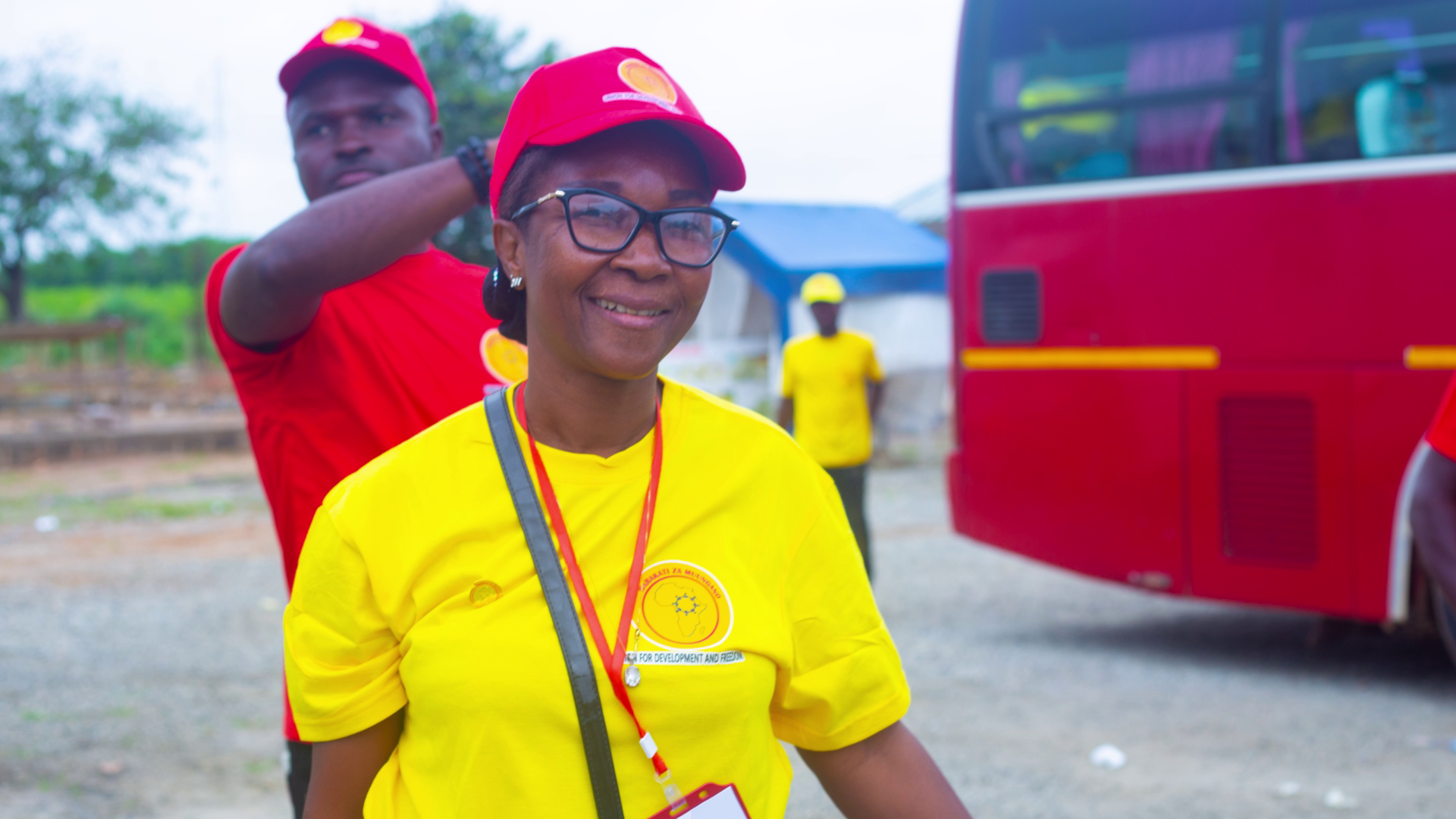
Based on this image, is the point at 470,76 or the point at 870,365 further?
the point at 470,76

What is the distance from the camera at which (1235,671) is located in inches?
263

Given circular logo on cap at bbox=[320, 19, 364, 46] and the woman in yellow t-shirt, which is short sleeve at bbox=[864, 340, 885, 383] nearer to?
circular logo on cap at bbox=[320, 19, 364, 46]

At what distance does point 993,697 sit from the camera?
6.19 metres

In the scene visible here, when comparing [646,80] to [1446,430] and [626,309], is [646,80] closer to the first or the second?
[626,309]

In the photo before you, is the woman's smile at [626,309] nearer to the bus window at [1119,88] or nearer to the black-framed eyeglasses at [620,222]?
the black-framed eyeglasses at [620,222]

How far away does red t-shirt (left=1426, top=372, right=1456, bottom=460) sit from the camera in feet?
8.64

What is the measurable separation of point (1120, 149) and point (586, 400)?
5.67 metres

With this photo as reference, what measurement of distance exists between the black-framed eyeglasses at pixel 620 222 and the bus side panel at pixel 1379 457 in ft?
17.4

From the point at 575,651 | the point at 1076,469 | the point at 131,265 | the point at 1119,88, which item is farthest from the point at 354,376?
the point at 131,265

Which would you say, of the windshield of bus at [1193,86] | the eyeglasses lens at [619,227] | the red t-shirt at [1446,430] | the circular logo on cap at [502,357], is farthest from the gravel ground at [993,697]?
the eyeglasses lens at [619,227]

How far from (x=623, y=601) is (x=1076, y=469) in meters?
5.72

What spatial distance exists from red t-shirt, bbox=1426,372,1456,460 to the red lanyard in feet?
6.21

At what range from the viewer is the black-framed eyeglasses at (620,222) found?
145 cm

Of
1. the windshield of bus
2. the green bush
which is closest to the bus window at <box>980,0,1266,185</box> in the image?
the windshield of bus
